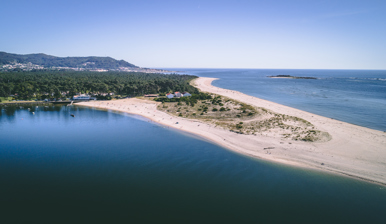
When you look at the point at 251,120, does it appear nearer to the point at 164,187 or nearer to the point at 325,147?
the point at 325,147

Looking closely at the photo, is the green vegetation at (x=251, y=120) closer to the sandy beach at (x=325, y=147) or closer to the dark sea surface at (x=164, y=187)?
the sandy beach at (x=325, y=147)

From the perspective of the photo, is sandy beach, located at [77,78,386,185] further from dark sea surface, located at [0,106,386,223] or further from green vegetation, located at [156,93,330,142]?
dark sea surface, located at [0,106,386,223]

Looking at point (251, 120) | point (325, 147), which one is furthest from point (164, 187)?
point (251, 120)

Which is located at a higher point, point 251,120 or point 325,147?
point 251,120

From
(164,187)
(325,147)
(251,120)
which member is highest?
(251,120)

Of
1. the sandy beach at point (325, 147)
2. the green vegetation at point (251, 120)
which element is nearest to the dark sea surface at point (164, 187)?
the sandy beach at point (325, 147)

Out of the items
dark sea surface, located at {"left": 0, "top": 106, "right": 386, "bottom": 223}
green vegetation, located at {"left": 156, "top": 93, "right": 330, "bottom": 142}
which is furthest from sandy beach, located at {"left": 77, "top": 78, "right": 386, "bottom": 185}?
dark sea surface, located at {"left": 0, "top": 106, "right": 386, "bottom": 223}

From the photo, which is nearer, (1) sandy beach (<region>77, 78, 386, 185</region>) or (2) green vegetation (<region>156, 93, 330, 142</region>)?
(1) sandy beach (<region>77, 78, 386, 185</region>)

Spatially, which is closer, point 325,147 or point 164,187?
point 164,187
